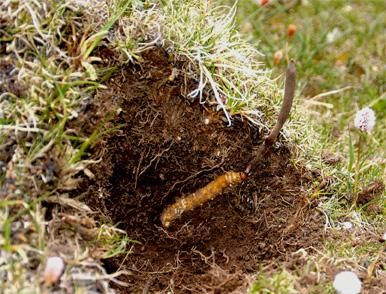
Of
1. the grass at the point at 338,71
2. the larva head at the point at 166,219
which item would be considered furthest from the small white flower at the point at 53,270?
the grass at the point at 338,71

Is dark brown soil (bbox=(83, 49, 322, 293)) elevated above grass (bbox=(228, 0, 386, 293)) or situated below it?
above

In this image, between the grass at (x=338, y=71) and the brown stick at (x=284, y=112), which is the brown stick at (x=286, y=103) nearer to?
the brown stick at (x=284, y=112)

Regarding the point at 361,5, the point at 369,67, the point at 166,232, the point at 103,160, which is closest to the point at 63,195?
the point at 103,160

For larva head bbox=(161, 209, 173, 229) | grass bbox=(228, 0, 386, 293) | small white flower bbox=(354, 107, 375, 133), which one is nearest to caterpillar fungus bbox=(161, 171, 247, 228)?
larva head bbox=(161, 209, 173, 229)

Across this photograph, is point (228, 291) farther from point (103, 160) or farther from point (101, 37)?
point (101, 37)

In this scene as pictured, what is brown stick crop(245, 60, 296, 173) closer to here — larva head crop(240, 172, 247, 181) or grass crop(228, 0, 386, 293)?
larva head crop(240, 172, 247, 181)
